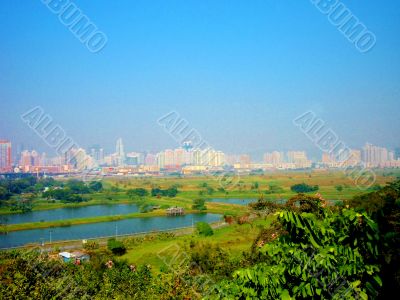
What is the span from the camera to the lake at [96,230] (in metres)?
20.3

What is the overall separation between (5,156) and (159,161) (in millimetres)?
38425

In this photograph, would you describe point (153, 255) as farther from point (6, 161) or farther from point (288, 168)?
point (288, 168)

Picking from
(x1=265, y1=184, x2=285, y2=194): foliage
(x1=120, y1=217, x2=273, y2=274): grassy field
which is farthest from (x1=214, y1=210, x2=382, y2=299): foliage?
(x1=265, y1=184, x2=285, y2=194): foliage

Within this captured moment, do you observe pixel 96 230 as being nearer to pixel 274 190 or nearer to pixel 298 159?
pixel 274 190

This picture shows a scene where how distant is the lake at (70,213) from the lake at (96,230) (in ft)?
12.7

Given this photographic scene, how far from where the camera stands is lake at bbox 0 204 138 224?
2747 centimetres

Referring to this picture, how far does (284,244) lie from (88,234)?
21503 mm

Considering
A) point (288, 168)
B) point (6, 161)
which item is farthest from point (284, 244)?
point (288, 168)

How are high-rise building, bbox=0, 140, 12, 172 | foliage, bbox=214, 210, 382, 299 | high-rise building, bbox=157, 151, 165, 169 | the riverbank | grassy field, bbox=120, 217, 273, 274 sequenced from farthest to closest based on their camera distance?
high-rise building, bbox=157, 151, 165, 169 < high-rise building, bbox=0, 140, 12, 172 < the riverbank < grassy field, bbox=120, 217, 273, 274 < foliage, bbox=214, 210, 382, 299

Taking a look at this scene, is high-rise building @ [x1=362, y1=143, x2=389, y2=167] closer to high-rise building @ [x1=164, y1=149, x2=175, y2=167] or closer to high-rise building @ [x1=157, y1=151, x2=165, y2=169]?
high-rise building @ [x1=164, y1=149, x2=175, y2=167]

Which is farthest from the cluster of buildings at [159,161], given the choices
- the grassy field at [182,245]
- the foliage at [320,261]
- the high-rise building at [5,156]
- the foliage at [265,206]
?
the foliage at [320,261]

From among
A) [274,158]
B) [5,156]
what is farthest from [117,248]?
[274,158]

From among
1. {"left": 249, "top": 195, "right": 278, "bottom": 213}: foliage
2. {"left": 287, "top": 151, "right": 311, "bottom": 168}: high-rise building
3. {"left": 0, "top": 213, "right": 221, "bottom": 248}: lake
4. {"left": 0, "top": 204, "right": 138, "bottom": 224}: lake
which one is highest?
{"left": 287, "top": 151, "right": 311, "bottom": 168}: high-rise building

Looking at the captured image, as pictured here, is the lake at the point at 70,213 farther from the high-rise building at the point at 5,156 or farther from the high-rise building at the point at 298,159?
the high-rise building at the point at 298,159
